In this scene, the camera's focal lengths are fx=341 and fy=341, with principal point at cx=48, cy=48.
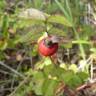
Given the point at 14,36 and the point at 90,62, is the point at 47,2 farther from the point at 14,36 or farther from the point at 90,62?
the point at 90,62

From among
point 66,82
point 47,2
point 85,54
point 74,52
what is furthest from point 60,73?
point 47,2

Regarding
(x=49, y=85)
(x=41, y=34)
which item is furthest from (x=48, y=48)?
(x=41, y=34)

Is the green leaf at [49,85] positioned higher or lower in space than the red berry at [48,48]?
lower

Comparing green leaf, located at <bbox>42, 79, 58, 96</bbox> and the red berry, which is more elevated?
the red berry

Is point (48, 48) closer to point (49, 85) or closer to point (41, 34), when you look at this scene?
point (49, 85)

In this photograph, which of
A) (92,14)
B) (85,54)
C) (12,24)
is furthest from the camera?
(12,24)

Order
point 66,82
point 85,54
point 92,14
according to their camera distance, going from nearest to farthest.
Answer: point 66,82, point 85,54, point 92,14

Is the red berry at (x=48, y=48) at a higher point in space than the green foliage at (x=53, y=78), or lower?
higher

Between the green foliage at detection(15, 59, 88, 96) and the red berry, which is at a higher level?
the red berry

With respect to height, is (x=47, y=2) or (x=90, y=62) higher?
(x=47, y=2)

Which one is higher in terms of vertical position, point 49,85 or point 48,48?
point 48,48

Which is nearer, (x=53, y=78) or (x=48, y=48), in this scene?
(x=48, y=48)
